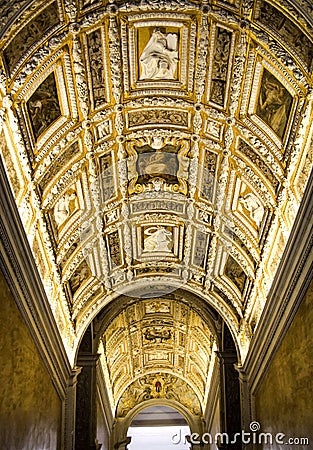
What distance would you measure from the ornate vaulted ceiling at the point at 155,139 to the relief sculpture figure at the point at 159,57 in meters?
0.02

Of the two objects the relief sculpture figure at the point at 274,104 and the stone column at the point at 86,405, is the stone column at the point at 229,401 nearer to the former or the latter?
the stone column at the point at 86,405

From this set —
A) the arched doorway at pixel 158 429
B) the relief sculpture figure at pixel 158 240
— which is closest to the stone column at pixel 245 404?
the relief sculpture figure at pixel 158 240

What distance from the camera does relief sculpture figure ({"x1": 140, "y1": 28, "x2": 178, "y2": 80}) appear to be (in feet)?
36.8

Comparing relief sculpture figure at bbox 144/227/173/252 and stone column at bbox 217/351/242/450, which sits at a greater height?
relief sculpture figure at bbox 144/227/173/252

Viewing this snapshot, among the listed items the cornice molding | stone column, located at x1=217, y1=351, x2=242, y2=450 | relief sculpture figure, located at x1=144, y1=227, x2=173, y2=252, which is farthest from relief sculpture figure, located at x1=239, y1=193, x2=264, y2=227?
stone column, located at x1=217, y1=351, x2=242, y2=450

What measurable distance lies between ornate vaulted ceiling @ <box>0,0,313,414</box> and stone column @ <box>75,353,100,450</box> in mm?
2610

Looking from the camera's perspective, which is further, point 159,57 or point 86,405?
point 86,405

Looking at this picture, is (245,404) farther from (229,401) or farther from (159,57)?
(159,57)

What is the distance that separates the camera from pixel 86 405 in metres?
20.2

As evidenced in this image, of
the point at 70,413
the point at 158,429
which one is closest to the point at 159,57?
the point at 70,413

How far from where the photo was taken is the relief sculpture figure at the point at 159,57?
11.2 meters

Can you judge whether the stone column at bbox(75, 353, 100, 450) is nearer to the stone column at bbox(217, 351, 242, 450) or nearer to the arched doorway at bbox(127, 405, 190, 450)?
the stone column at bbox(217, 351, 242, 450)

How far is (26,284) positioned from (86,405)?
9.68 metres

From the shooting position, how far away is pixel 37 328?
13102 mm
